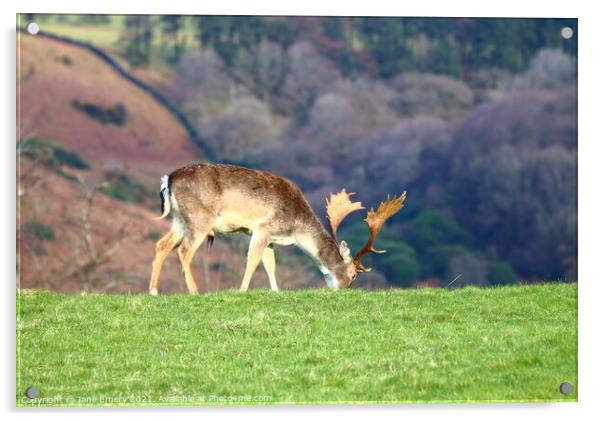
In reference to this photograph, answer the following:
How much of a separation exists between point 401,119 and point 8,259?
6587mm

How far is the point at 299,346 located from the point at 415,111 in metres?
5.37

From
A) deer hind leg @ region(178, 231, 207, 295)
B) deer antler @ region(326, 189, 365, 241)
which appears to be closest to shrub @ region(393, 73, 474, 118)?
deer antler @ region(326, 189, 365, 241)

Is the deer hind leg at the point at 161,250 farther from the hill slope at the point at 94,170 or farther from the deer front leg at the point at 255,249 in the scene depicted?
the hill slope at the point at 94,170

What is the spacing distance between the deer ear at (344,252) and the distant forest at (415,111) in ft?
4.48

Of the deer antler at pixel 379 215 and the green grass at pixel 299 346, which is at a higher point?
the deer antler at pixel 379 215

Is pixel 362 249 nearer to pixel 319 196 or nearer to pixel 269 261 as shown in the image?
pixel 269 261

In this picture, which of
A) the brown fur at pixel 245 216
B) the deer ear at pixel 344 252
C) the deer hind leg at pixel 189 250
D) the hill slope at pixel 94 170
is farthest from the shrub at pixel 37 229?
the deer ear at pixel 344 252

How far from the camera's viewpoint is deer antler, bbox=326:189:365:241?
60.2ft

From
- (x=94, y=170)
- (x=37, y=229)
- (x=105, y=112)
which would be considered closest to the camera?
(x=105, y=112)

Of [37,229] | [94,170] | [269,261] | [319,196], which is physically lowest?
[269,261]

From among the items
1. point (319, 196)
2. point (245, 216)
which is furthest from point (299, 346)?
point (319, 196)

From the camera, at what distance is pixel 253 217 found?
1764 centimetres

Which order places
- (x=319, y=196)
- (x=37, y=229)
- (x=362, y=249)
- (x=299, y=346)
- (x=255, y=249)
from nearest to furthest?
(x=299, y=346) < (x=255, y=249) < (x=362, y=249) < (x=319, y=196) < (x=37, y=229)

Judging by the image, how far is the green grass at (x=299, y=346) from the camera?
12586 mm
